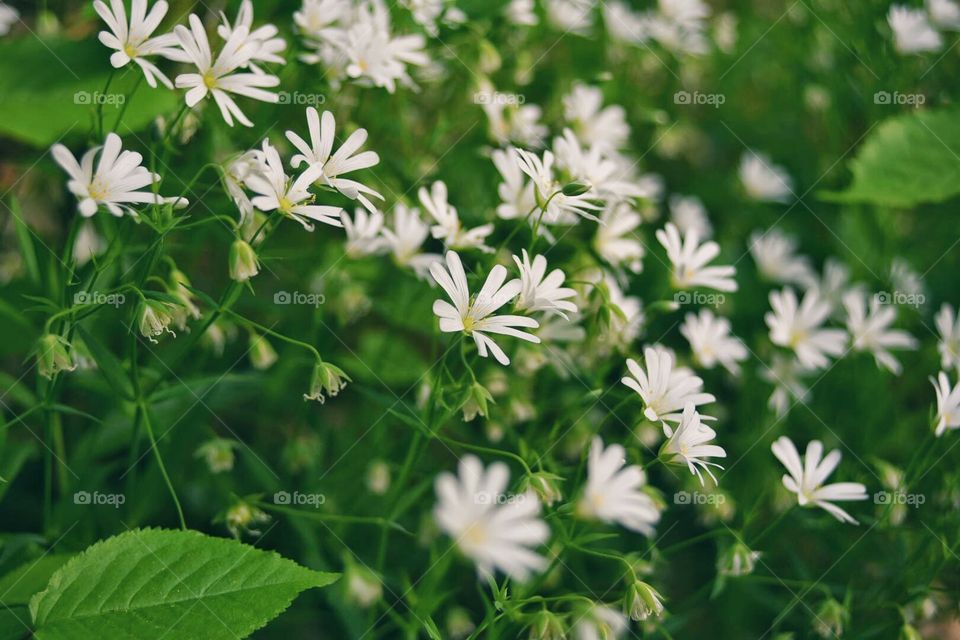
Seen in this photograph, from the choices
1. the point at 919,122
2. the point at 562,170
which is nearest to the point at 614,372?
the point at 562,170

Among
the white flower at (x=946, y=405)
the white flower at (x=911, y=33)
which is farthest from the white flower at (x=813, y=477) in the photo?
the white flower at (x=911, y=33)

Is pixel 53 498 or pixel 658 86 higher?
pixel 658 86

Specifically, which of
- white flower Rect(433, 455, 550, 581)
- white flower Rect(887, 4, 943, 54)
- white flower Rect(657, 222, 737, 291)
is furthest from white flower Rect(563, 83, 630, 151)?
white flower Rect(433, 455, 550, 581)

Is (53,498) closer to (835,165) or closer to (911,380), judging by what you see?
(911,380)

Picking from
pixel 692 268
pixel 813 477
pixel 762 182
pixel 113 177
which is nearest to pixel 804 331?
pixel 692 268

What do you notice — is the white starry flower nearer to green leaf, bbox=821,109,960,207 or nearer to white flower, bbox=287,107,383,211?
white flower, bbox=287,107,383,211

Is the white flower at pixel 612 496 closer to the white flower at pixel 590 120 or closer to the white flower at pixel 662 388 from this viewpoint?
the white flower at pixel 662 388
